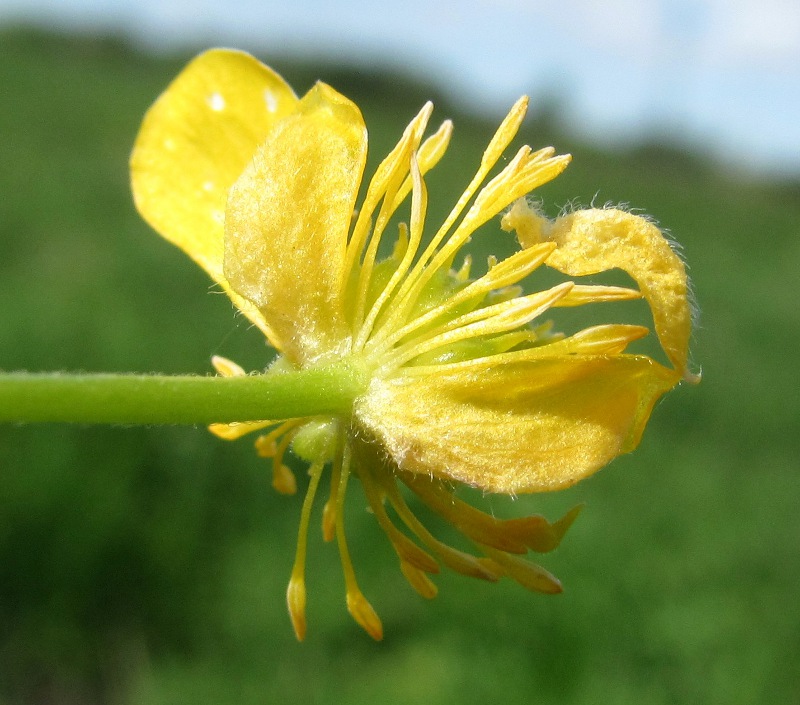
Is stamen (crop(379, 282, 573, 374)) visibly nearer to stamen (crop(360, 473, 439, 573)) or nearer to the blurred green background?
stamen (crop(360, 473, 439, 573))

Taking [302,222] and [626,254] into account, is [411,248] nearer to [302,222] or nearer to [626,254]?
[302,222]

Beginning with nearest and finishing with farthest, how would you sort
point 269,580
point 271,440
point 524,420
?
point 524,420 < point 271,440 < point 269,580

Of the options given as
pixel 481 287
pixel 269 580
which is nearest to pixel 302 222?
pixel 481 287

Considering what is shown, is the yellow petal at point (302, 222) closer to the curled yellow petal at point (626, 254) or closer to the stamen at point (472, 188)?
the stamen at point (472, 188)

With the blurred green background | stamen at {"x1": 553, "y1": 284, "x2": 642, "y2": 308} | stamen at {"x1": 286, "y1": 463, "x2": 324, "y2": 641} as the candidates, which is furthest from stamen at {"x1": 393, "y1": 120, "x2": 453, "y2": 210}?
the blurred green background

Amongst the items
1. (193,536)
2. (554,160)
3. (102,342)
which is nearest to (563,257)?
(554,160)
